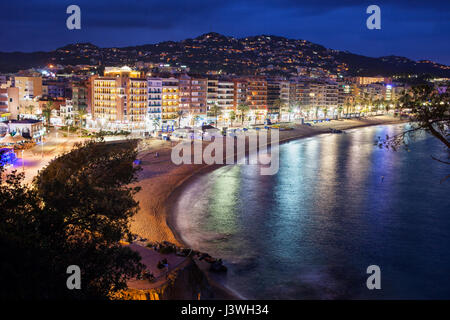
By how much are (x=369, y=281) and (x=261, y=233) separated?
20.2 ft

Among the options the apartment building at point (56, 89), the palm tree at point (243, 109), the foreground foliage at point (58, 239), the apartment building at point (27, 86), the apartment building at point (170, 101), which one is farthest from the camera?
the apartment building at point (56, 89)

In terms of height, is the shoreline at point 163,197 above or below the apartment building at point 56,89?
below

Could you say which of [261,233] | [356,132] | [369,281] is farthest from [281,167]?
[356,132]

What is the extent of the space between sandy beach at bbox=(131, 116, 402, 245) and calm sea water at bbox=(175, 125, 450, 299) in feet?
2.85

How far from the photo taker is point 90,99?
5869cm

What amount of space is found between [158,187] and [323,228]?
36.8 ft

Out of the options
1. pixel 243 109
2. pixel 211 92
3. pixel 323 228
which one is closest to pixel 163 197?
pixel 323 228

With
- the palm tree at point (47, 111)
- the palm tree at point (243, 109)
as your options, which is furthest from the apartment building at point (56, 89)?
the palm tree at point (243, 109)

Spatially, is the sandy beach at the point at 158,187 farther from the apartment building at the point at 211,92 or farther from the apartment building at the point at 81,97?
the apartment building at the point at 211,92

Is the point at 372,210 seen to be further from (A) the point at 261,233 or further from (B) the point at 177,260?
(B) the point at 177,260

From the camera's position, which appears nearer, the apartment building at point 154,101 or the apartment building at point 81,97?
the apartment building at point 154,101

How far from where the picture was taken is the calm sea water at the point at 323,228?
15.4 meters

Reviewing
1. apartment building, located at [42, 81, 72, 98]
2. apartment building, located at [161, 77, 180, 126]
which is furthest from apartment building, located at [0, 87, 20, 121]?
apartment building, located at [161, 77, 180, 126]

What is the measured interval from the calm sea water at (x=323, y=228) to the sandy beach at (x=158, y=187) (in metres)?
0.87
